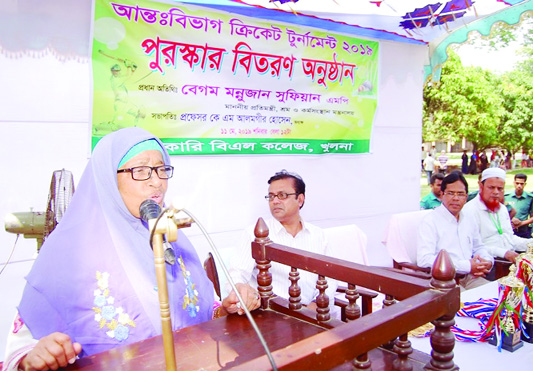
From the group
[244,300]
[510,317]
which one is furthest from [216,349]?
[510,317]

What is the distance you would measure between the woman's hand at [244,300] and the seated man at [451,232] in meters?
2.34

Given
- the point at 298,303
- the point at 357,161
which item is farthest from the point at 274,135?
the point at 298,303

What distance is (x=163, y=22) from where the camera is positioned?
3379mm

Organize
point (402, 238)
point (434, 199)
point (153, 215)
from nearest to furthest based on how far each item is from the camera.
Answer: point (153, 215) → point (402, 238) → point (434, 199)

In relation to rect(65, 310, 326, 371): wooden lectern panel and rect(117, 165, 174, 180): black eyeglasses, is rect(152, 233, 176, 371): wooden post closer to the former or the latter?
rect(65, 310, 326, 371): wooden lectern panel

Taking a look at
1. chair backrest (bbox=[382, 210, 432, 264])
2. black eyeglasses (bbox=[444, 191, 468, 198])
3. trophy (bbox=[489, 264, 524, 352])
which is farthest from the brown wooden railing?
chair backrest (bbox=[382, 210, 432, 264])

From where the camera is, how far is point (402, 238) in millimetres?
4246

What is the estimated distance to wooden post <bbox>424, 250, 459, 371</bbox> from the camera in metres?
1.21

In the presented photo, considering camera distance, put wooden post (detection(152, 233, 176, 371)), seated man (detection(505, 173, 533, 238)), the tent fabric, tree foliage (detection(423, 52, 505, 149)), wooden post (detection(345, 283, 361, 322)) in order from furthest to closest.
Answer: tree foliage (detection(423, 52, 505, 149))
seated man (detection(505, 173, 533, 238))
the tent fabric
wooden post (detection(345, 283, 361, 322))
wooden post (detection(152, 233, 176, 371))

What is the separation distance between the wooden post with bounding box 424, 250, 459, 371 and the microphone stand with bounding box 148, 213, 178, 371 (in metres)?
0.70

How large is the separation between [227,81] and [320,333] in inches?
120

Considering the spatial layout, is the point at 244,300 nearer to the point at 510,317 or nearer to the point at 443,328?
the point at 443,328

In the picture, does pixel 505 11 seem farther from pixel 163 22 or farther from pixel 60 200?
pixel 60 200

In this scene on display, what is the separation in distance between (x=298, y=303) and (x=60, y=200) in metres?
1.25
